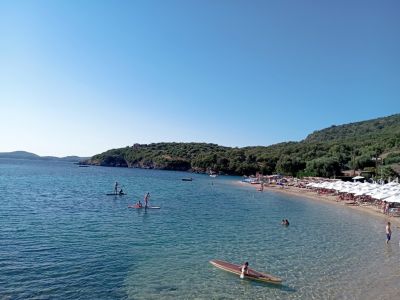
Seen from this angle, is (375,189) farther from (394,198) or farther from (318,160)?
(318,160)

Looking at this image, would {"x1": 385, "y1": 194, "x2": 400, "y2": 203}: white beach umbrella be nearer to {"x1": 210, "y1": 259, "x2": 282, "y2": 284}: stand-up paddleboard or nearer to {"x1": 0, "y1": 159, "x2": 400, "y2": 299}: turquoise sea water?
{"x1": 0, "y1": 159, "x2": 400, "y2": 299}: turquoise sea water

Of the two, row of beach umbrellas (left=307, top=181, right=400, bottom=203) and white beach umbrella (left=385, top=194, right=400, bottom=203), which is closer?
white beach umbrella (left=385, top=194, right=400, bottom=203)

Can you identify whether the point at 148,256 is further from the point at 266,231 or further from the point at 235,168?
the point at 235,168

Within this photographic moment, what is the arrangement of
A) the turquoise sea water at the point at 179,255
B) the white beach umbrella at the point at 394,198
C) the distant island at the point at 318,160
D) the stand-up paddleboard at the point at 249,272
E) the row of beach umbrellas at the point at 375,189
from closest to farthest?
the turquoise sea water at the point at 179,255 < the stand-up paddleboard at the point at 249,272 < the white beach umbrella at the point at 394,198 < the row of beach umbrellas at the point at 375,189 < the distant island at the point at 318,160

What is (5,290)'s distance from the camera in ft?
45.7

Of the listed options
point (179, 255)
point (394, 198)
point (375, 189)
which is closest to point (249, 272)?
point (179, 255)

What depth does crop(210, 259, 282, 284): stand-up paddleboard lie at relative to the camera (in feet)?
55.0

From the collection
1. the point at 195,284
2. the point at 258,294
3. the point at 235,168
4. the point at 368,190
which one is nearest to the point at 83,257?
the point at 195,284

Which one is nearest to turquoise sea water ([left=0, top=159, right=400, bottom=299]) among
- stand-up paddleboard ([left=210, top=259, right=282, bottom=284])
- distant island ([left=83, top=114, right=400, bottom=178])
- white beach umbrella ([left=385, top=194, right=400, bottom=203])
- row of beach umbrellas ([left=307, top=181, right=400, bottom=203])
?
stand-up paddleboard ([left=210, top=259, right=282, bottom=284])

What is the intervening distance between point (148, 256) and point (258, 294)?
282 inches

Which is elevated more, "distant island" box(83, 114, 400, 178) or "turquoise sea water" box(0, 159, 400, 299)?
"distant island" box(83, 114, 400, 178)

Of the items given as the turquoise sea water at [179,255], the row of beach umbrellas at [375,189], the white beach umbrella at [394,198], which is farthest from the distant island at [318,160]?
the turquoise sea water at [179,255]

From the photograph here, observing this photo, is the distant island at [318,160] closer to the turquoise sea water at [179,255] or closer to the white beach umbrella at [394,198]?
the white beach umbrella at [394,198]

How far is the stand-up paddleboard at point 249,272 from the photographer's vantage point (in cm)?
1677
